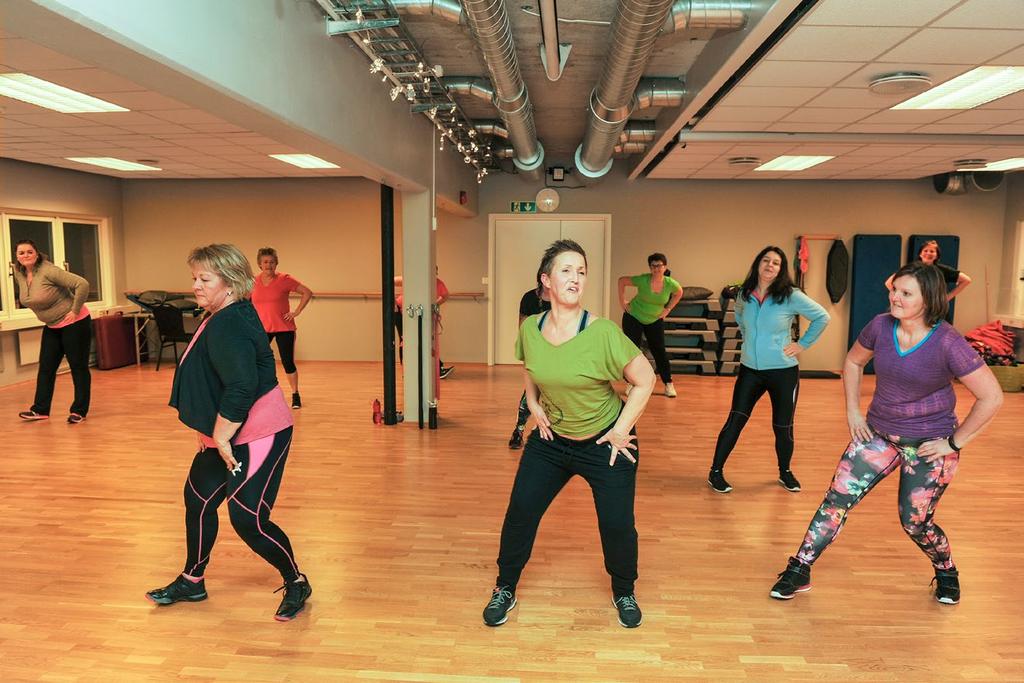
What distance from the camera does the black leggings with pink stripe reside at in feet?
8.05

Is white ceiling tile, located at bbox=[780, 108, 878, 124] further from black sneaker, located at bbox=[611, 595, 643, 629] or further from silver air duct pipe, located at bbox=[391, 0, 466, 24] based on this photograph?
black sneaker, located at bbox=[611, 595, 643, 629]

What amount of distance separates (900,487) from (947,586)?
Answer: 573mm

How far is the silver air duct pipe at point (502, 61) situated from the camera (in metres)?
3.02

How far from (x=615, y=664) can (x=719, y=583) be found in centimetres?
83

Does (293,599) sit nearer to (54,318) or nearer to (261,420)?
(261,420)

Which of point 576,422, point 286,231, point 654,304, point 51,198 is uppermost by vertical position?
point 51,198

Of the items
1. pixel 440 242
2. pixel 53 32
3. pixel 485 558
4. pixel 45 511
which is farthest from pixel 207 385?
pixel 440 242

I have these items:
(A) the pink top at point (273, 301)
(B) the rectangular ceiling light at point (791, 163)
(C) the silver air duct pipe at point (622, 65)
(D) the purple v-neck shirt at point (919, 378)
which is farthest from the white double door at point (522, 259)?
(D) the purple v-neck shirt at point (919, 378)

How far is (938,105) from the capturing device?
461 centimetres

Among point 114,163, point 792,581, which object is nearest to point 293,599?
point 792,581

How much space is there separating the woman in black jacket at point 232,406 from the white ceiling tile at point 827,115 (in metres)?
4.15

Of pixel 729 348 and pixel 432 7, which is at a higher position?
pixel 432 7

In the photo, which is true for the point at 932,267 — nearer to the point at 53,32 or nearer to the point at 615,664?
the point at 615,664

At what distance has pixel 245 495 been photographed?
2.46m
